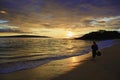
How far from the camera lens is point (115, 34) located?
183500mm

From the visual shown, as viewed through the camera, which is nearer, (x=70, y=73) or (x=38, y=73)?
(x=70, y=73)

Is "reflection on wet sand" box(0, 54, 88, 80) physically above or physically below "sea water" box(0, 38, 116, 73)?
below

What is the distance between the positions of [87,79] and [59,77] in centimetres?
163

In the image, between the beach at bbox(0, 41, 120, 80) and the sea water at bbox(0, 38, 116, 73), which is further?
the sea water at bbox(0, 38, 116, 73)

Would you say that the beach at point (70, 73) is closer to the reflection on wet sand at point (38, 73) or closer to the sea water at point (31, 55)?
the reflection on wet sand at point (38, 73)

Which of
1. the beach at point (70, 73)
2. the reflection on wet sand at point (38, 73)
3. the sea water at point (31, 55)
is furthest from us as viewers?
the sea water at point (31, 55)

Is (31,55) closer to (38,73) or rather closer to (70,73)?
(38,73)

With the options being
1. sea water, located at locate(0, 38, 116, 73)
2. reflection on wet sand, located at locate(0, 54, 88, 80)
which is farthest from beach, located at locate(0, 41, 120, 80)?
sea water, located at locate(0, 38, 116, 73)

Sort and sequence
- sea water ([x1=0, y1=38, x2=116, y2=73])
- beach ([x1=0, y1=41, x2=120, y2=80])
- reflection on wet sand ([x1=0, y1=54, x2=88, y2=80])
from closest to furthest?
beach ([x1=0, y1=41, x2=120, y2=80])
reflection on wet sand ([x1=0, y1=54, x2=88, y2=80])
sea water ([x1=0, y1=38, x2=116, y2=73])

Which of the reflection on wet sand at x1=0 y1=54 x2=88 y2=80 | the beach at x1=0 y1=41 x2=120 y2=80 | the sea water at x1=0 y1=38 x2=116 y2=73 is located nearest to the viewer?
the beach at x1=0 y1=41 x2=120 y2=80

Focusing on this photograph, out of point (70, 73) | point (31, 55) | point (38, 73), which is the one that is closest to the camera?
point (70, 73)

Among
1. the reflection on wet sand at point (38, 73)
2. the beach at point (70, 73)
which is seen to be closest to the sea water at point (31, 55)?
the reflection on wet sand at point (38, 73)

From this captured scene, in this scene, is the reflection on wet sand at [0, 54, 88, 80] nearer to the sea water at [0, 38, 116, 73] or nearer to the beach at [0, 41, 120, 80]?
the beach at [0, 41, 120, 80]

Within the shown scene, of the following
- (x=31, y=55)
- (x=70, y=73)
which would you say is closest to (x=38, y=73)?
(x=70, y=73)
